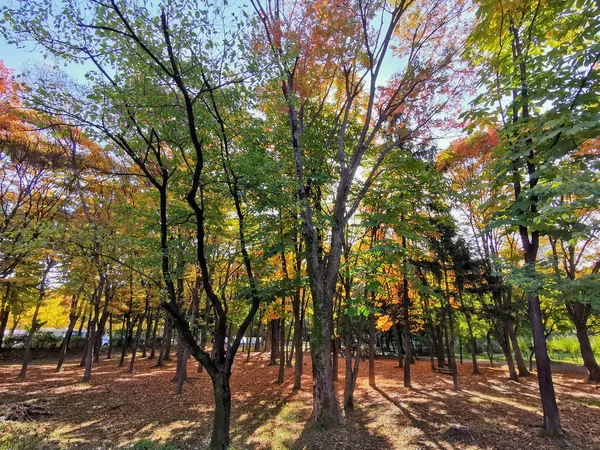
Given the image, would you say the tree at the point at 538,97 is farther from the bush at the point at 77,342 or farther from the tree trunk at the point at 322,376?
the bush at the point at 77,342

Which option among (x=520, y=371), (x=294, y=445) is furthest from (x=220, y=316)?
(x=520, y=371)

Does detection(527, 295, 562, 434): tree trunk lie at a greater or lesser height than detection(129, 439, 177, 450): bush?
greater

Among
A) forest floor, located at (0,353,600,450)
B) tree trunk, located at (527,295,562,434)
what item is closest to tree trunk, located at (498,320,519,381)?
forest floor, located at (0,353,600,450)

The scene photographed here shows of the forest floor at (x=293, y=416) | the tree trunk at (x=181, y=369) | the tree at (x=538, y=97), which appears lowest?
the forest floor at (x=293, y=416)

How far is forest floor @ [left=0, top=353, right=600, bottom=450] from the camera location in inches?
269

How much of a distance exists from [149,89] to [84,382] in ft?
49.3

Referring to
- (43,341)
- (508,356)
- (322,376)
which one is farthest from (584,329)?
(43,341)

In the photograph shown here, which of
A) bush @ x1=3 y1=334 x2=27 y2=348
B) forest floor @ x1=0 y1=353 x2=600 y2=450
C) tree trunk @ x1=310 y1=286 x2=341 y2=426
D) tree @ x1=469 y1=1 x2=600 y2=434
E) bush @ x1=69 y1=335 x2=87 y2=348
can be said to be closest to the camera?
tree @ x1=469 y1=1 x2=600 y2=434

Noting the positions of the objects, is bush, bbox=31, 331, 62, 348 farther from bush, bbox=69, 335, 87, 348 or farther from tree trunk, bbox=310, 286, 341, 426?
tree trunk, bbox=310, 286, 341, 426

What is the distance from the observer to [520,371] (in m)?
15.6

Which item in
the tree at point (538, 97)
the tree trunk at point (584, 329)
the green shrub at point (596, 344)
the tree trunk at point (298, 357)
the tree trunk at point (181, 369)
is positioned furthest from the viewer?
the green shrub at point (596, 344)

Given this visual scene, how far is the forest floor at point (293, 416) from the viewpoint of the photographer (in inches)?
269

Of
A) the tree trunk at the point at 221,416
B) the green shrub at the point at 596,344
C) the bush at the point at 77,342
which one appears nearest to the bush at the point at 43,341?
the bush at the point at 77,342

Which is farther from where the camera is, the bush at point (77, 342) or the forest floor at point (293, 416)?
the bush at point (77, 342)
